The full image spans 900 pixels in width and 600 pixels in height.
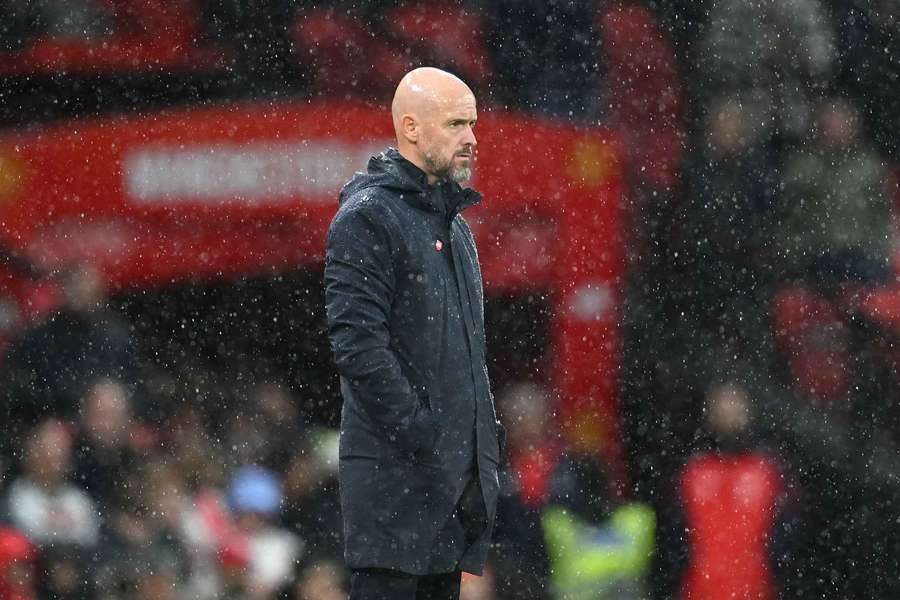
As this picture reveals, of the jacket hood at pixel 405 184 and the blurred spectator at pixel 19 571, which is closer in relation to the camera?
the jacket hood at pixel 405 184

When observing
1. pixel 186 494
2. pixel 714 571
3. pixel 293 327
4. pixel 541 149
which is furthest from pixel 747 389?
pixel 186 494

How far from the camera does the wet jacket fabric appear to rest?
322 cm

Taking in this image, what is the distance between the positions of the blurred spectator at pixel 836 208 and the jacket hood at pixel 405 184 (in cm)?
220

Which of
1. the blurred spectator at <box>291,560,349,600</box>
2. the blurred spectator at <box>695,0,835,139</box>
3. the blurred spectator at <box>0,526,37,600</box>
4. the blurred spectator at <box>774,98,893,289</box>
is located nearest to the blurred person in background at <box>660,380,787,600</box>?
the blurred spectator at <box>774,98,893,289</box>

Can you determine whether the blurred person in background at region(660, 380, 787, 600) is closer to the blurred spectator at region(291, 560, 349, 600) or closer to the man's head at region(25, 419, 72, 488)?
the blurred spectator at region(291, 560, 349, 600)

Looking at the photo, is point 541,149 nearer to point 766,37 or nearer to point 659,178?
point 659,178

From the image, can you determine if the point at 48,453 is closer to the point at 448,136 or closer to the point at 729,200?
the point at 729,200

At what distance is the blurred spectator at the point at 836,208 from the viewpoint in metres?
5.37

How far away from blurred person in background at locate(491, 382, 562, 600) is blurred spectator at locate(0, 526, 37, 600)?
1363 mm

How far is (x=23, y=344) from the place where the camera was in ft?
16.8

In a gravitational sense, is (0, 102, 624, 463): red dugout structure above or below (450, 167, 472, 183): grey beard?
above

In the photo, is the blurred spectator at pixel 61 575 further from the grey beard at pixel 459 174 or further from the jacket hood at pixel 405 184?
the grey beard at pixel 459 174

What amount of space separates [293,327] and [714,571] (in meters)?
1.46

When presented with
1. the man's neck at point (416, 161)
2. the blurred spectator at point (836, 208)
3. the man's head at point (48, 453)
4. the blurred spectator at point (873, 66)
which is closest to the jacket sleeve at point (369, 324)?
the man's neck at point (416, 161)
